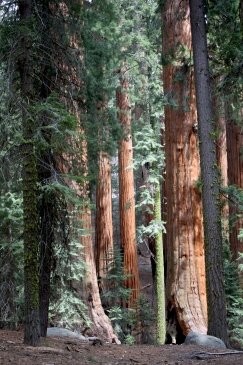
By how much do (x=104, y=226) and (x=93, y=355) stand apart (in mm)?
10249

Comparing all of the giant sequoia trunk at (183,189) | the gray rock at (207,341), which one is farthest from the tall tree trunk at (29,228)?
the giant sequoia trunk at (183,189)

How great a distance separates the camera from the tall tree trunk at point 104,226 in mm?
15906

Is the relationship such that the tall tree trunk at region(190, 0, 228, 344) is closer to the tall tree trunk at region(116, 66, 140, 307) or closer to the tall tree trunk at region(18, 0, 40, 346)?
the tall tree trunk at region(18, 0, 40, 346)

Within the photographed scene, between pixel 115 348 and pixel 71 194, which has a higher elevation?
pixel 71 194

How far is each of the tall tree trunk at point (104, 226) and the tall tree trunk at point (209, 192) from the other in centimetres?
796

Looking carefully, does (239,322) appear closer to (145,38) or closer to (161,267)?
(161,267)

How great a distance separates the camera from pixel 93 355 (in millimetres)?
6457

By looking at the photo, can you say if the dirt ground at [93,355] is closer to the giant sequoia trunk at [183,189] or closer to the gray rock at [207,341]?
the gray rock at [207,341]

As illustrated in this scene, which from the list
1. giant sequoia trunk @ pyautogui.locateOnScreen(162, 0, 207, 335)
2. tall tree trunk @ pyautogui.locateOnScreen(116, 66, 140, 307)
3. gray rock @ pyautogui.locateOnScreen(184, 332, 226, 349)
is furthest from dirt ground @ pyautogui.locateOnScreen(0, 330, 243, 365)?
tall tree trunk @ pyautogui.locateOnScreen(116, 66, 140, 307)

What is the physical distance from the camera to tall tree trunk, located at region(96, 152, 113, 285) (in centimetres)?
1591

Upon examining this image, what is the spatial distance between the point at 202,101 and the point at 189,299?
152 inches

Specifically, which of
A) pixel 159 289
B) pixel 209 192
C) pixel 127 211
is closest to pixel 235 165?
pixel 127 211

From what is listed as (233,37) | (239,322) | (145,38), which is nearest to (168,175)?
(233,37)

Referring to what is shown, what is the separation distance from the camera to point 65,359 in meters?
5.74
